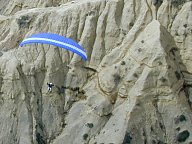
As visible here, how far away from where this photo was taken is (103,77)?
46.5 m

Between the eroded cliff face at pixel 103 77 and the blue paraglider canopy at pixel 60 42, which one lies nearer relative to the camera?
the eroded cliff face at pixel 103 77

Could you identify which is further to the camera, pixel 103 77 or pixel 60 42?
pixel 103 77

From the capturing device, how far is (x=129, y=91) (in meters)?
44.5

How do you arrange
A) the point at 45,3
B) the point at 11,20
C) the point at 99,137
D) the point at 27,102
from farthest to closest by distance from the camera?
the point at 45,3
the point at 11,20
the point at 27,102
the point at 99,137

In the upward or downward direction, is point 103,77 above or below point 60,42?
below

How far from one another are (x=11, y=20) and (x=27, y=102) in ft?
33.8

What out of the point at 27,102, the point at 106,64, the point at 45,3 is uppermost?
the point at 45,3

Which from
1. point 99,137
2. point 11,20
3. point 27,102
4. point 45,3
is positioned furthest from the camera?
point 45,3

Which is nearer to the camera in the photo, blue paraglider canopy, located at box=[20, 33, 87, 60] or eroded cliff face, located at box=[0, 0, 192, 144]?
eroded cliff face, located at box=[0, 0, 192, 144]

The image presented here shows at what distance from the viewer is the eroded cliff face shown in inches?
1704

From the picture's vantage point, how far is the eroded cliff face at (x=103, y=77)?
43.3 metres

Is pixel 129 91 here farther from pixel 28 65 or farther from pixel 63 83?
pixel 28 65

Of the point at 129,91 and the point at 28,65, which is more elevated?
the point at 28,65

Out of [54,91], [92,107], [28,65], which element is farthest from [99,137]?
[28,65]
